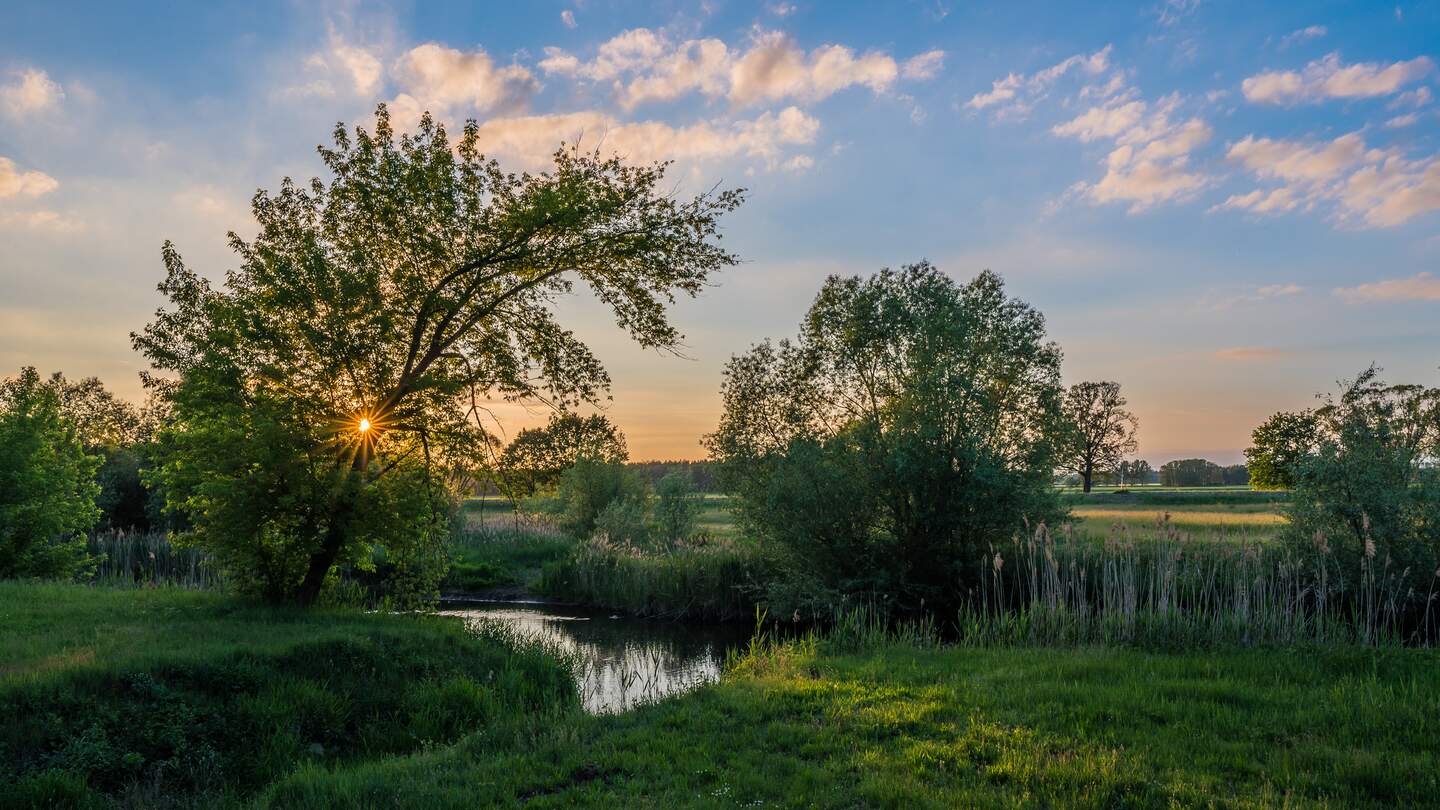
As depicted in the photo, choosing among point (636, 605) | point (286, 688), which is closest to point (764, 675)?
point (286, 688)

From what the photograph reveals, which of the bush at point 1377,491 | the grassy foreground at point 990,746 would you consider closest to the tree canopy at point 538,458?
the grassy foreground at point 990,746

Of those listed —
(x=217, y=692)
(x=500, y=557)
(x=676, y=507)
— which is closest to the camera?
(x=217, y=692)

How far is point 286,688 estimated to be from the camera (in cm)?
1098

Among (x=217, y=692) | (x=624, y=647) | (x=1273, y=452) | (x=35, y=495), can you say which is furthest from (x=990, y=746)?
(x=1273, y=452)

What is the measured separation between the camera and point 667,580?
84.3ft

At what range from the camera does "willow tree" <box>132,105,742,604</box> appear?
47.2 ft

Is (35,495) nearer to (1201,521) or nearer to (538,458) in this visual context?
(538,458)

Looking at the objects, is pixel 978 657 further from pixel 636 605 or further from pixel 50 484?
pixel 50 484

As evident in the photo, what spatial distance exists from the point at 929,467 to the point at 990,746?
13.2 metres

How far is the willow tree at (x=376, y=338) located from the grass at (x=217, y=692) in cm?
203

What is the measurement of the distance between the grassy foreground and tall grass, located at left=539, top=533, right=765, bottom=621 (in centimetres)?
1284

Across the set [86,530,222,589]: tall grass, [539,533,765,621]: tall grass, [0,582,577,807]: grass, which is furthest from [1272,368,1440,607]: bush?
[86,530,222,589]: tall grass

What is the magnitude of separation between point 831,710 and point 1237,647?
710 cm

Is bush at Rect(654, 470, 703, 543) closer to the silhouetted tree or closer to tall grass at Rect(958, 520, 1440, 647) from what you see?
tall grass at Rect(958, 520, 1440, 647)
